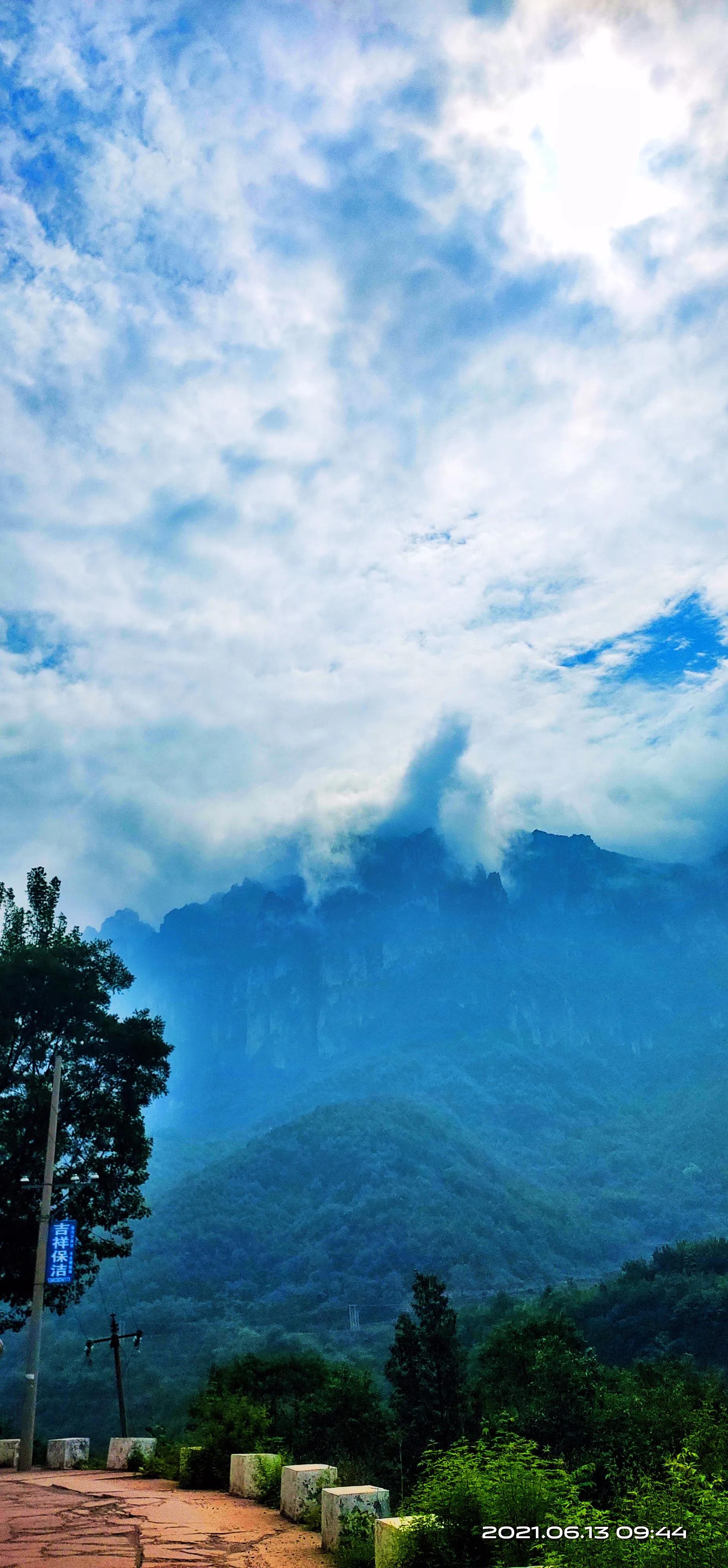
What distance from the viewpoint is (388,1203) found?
119750 millimetres

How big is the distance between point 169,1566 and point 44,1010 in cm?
1688

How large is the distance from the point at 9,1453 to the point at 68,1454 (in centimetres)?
115

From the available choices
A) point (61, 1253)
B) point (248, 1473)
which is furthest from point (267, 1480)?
point (61, 1253)

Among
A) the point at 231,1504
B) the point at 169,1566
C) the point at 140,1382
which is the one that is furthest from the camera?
the point at 140,1382

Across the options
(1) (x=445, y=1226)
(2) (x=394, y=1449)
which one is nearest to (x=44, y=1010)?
(2) (x=394, y=1449)

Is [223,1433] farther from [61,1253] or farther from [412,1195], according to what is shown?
[412,1195]

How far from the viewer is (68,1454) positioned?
14906mm

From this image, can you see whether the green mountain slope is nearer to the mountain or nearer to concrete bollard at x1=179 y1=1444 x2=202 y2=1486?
the mountain

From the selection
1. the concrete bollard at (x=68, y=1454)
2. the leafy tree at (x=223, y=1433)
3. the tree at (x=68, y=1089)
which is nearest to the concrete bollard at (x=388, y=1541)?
the leafy tree at (x=223, y=1433)

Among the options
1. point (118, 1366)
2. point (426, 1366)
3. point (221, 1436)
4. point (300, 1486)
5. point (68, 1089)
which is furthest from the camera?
point (426, 1366)

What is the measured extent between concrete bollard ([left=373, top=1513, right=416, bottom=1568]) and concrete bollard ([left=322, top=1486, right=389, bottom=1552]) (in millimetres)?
870

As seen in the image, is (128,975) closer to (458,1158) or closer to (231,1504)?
(231,1504)

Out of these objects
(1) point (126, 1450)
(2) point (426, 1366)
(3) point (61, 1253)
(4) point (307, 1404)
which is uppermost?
(3) point (61, 1253)

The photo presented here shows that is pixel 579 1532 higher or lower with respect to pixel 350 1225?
lower
